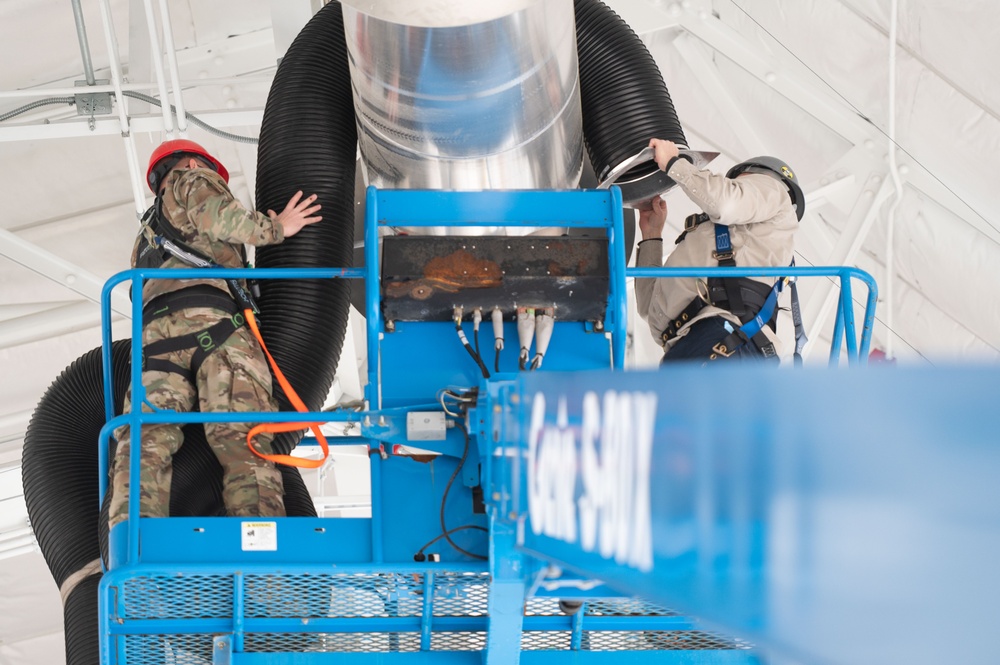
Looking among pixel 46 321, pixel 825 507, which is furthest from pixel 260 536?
pixel 46 321

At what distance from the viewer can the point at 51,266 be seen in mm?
9000

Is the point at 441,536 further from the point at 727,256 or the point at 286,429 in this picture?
the point at 727,256

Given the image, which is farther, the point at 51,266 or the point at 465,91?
the point at 51,266

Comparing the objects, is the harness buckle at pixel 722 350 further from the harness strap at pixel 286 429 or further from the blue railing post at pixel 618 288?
the harness strap at pixel 286 429

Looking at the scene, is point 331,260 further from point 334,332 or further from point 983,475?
point 983,475

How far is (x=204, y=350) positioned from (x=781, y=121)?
654cm

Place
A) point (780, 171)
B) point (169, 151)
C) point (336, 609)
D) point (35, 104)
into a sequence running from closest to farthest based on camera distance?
1. point (336, 609)
2. point (780, 171)
3. point (169, 151)
4. point (35, 104)

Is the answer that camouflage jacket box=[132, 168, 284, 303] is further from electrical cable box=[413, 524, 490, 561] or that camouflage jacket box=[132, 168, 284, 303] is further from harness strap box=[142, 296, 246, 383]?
electrical cable box=[413, 524, 490, 561]

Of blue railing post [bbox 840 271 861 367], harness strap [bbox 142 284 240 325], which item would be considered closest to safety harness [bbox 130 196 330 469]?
harness strap [bbox 142 284 240 325]

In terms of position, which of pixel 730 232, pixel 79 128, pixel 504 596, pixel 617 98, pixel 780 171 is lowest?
pixel 504 596

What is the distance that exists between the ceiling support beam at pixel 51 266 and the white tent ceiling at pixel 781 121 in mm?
15

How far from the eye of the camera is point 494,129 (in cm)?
466

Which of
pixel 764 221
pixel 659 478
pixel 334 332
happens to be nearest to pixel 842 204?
pixel 764 221

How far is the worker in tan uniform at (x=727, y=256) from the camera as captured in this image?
520 centimetres
